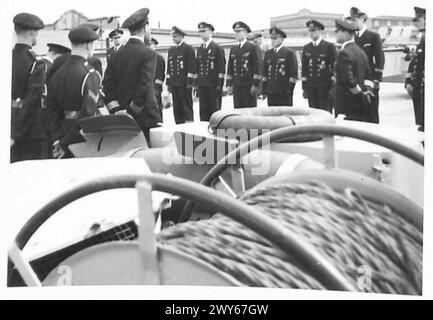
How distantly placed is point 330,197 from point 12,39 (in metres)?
1.10

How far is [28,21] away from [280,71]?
33.4 inches

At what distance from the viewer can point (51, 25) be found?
1.84 metres

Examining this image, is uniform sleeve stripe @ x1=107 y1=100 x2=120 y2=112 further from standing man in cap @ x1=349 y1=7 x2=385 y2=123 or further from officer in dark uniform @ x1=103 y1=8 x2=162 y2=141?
standing man in cap @ x1=349 y1=7 x2=385 y2=123

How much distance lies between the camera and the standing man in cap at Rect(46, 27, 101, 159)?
6.23 feet

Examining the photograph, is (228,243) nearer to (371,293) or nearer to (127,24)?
(371,293)

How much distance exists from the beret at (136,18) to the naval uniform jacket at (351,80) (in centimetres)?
67

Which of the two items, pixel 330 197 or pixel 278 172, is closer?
pixel 330 197

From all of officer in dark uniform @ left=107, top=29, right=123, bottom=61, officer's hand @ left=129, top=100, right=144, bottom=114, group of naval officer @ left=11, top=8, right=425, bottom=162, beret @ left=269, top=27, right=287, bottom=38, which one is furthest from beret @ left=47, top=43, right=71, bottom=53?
beret @ left=269, top=27, right=287, bottom=38

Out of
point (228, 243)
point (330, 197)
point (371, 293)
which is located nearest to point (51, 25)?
point (228, 243)

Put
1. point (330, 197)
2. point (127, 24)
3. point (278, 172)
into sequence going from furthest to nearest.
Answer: point (127, 24)
point (278, 172)
point (330, 197)

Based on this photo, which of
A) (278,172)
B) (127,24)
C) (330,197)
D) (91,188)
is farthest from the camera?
(127,24)

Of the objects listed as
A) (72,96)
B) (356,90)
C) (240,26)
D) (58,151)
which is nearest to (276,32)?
(240,26)

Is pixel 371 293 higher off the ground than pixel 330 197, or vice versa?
pixel 330 197
